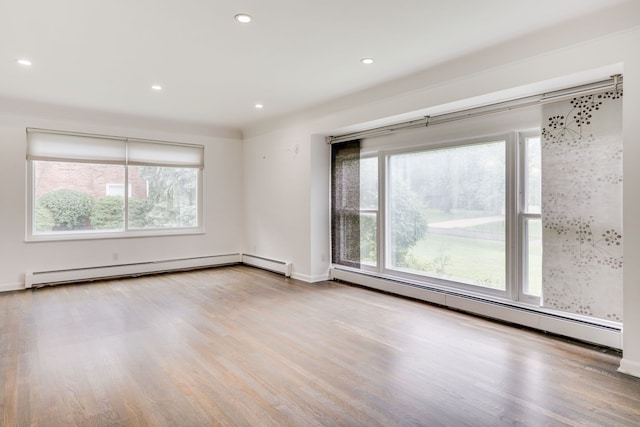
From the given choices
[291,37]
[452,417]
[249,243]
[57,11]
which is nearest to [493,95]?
[291,37]

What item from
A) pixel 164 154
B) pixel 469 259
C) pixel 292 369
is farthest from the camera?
pixel 164 154

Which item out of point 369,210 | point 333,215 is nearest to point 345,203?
point 333,215

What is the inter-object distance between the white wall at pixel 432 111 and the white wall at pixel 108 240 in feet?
1.26

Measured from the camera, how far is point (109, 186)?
19.9ft

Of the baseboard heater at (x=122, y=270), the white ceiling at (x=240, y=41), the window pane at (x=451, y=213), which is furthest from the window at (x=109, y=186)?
the window pane at (x=451, y=213)

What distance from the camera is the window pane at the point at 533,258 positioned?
12.1 feet

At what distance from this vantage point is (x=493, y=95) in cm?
356

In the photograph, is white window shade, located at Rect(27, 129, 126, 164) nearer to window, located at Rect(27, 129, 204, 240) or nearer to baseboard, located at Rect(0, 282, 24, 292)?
window, located at Rect(27, 129, 204, 240)

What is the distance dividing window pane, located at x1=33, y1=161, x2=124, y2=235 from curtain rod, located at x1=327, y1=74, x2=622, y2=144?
382 cm

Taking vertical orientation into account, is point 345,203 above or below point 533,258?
above

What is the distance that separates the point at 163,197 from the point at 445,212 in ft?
15.3

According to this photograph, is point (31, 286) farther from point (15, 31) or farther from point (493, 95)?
point (493, 95)

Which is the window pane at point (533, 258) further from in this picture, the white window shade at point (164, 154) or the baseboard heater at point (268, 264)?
the white window shade at point (164, 154)

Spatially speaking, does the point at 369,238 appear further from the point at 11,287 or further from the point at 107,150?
the point at 11,287
